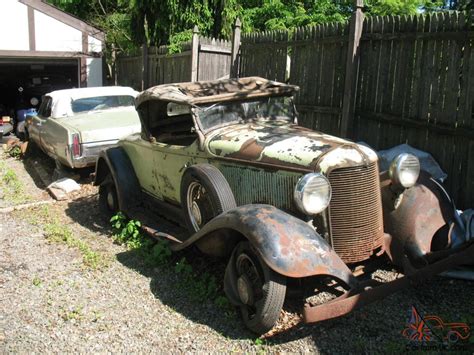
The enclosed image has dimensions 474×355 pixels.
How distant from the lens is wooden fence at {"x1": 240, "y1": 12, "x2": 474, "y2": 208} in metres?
5.29

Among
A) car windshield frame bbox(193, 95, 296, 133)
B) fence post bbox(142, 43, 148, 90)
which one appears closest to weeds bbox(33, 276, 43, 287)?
car windshield frame bbox(193, 95, 296, 133)

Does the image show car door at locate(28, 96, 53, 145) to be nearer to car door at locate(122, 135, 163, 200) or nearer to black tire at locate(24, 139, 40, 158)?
black tire at locate(24, 139, 40, 158)

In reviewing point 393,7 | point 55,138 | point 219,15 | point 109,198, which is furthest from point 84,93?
point 393,7

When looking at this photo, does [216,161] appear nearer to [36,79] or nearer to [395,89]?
[395,89]

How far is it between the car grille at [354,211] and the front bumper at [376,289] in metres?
0.32

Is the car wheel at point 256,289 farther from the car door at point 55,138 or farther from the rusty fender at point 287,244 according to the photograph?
the car door at point 55,138

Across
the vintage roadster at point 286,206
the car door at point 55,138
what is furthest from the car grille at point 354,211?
the car door at point 55,138

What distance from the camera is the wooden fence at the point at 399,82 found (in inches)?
208

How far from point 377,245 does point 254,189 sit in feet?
3.61

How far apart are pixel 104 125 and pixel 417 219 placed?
5.45 m

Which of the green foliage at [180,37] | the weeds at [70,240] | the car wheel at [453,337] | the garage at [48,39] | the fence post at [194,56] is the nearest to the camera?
the car wheel at [453,337]

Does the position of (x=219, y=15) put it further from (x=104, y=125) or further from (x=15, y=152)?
(x=15, y=152)

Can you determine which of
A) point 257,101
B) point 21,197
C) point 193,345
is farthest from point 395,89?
point 21,197

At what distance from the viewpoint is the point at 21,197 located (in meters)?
7.95
